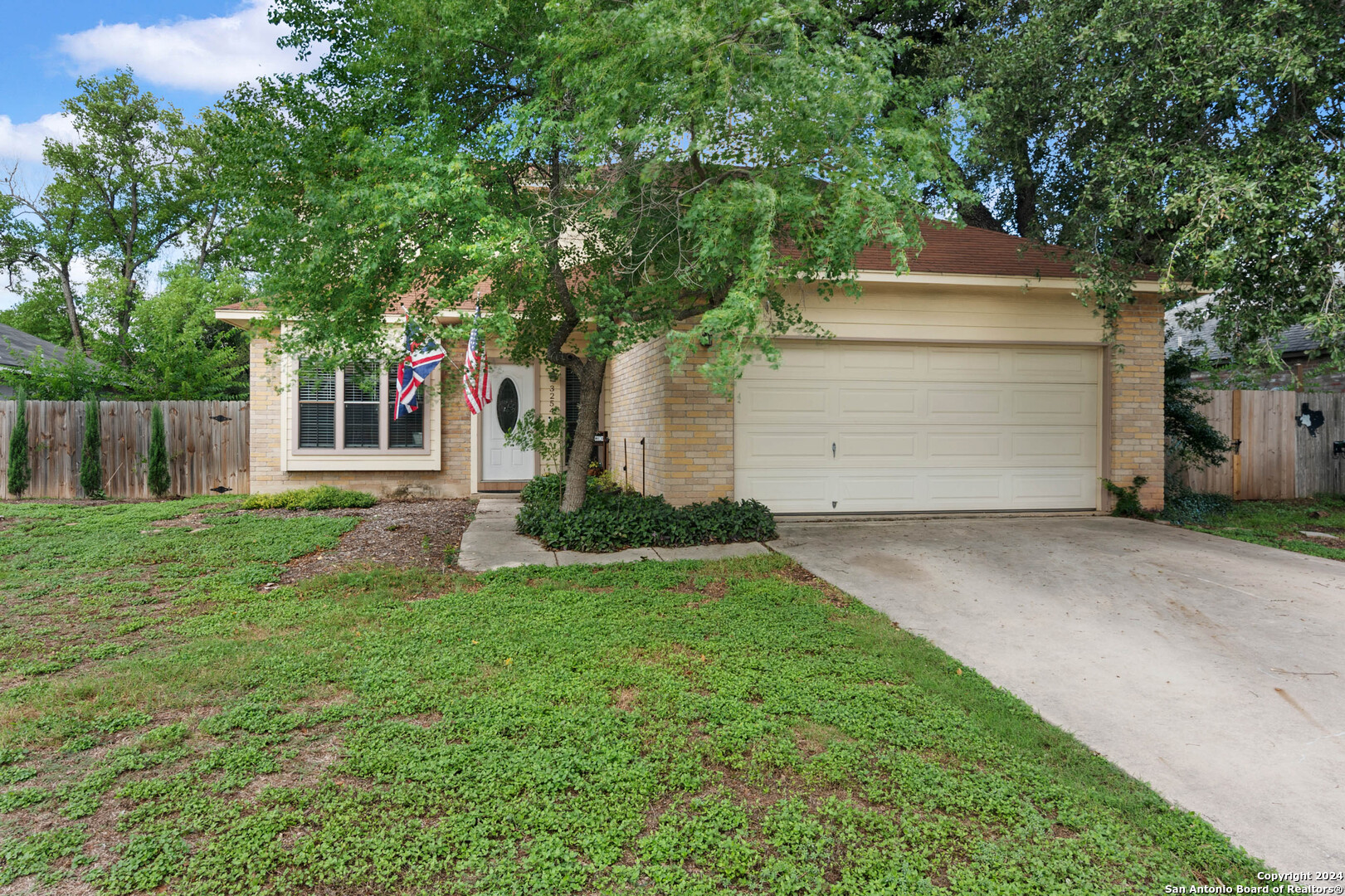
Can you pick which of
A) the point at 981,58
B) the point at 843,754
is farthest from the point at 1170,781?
the point at 981,58

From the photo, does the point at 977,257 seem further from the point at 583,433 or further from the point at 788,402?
the point at 583,433

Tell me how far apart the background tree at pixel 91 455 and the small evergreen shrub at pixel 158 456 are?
81 cm

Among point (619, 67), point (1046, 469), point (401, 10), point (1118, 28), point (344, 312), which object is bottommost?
point (1046, 469)

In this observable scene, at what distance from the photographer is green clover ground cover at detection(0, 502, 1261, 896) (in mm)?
2350

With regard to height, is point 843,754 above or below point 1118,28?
below

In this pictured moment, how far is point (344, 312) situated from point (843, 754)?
519cm

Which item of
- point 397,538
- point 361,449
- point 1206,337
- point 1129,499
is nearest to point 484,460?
point 361,449

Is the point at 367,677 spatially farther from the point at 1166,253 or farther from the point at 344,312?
the point at 1166,253

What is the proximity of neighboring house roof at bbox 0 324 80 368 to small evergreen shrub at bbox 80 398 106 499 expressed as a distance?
3.99 metres

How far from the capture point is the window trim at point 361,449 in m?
11.1

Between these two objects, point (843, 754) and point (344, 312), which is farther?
point (344, 312)

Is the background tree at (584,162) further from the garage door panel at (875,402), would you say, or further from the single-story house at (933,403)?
the garage door panel at (875,402)

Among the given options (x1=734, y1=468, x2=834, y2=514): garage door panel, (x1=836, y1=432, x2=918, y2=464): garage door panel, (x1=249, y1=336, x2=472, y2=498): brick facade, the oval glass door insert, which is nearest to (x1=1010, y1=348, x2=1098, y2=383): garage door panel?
(x1=836, y1=432, x2=918, y2=464): garage door panel

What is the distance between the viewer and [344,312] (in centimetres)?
608
